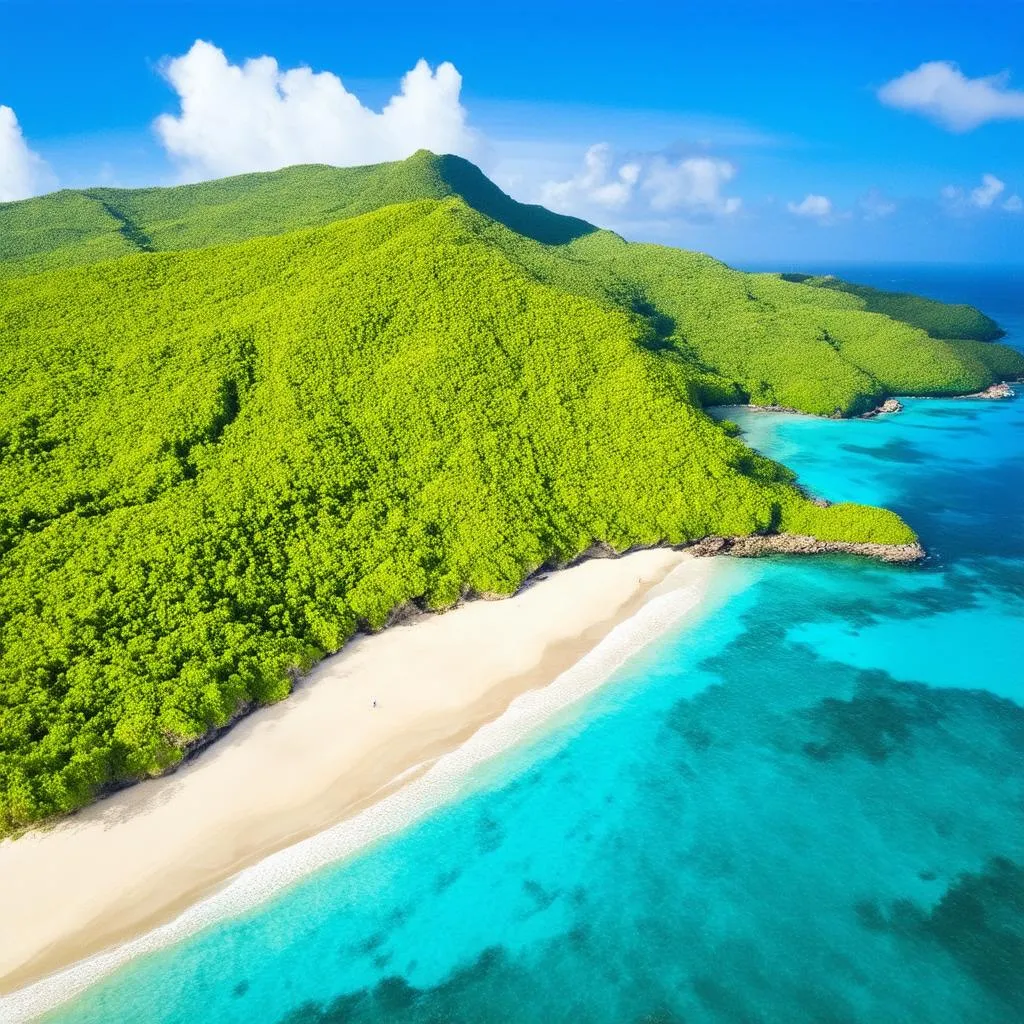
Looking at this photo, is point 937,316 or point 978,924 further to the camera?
point 937,316

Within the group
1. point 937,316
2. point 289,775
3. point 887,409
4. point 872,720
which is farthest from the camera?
point 937,316

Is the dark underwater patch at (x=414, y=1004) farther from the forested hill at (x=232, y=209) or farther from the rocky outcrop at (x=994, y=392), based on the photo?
the rocky outcrop at (x=994, y=392)

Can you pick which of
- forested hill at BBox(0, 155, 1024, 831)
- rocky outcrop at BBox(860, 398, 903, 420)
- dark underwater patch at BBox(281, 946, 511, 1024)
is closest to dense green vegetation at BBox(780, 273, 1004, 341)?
rocky outcrop at BBox(860, 398, 903, 420)

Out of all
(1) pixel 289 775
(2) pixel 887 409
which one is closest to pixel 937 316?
(2) pixel 887 409

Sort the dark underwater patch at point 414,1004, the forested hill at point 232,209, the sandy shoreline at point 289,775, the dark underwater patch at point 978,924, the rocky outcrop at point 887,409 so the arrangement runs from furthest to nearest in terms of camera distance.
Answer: the forested hill at point 232,209 < the rocky outcrop at point 887,409 < the sandy shoreline at point 289,775 < the dark underwater patch at point 978,924 < the dark underwater patch at point 414,1004

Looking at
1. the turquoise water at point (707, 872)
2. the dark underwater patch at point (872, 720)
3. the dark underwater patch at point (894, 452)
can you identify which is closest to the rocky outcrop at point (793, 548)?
the turquoise water at point (707, 872)

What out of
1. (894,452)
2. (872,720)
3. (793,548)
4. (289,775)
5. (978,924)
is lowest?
(978,924)

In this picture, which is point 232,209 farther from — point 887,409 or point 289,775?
point 289,775
